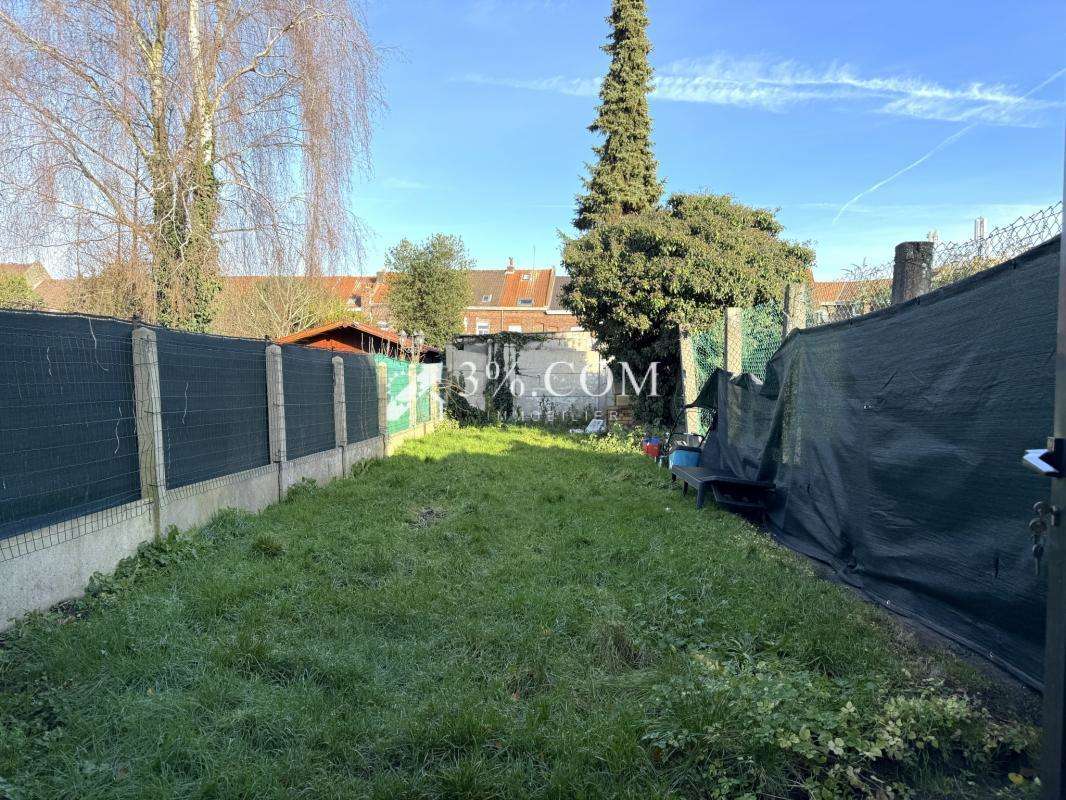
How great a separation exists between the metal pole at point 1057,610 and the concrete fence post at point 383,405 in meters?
10.0

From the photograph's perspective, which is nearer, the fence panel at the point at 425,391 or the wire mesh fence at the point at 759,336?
the wire mesh fence at the point at 759,336

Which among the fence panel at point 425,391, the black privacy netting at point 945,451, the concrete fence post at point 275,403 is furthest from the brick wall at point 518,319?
the black privacy netting at point 945,451

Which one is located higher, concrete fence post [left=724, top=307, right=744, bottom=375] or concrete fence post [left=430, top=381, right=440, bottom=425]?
concrete fence post [left=724, top=307, right=744, bottom=375]

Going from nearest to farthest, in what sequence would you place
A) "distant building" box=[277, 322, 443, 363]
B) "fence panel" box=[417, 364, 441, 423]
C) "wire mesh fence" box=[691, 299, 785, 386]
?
1. "wire mesh fence" box=[691, 299, 785, 386]
2. "fence panel" box=[417, 364, 441, 423]
3. "distant building" box=[277, 322, 443, 363]

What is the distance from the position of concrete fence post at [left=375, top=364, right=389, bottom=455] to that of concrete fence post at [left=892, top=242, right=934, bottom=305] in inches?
331

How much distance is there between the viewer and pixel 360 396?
9.78 meters

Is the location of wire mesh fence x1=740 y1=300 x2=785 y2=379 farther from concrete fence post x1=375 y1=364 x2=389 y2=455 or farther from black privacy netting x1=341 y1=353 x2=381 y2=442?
concrete fence post x1=375 y1=364 x2=389 y2=455

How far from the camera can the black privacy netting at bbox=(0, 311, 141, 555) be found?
3283 millimetres

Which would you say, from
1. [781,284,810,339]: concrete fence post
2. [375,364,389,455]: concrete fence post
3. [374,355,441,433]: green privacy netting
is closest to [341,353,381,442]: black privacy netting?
[375,364,389,455]: concrete fence post

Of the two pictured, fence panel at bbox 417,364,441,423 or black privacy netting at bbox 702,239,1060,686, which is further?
fence panel at bbox 417,364,441,423

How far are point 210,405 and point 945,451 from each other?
5282 millimetres

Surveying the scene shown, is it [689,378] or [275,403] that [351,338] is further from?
[275,403]

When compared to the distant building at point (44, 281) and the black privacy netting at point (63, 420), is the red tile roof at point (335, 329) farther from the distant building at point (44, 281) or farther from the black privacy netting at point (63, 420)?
the black privacy netting at point (63, 420)

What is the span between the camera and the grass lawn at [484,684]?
2121mm
